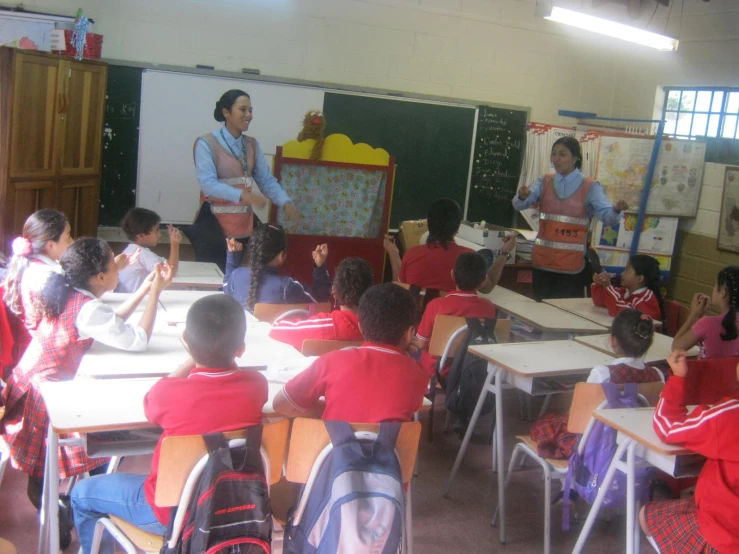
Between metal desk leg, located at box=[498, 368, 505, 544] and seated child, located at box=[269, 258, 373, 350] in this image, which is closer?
seated child, located at box=[269, 258, 373, 350]

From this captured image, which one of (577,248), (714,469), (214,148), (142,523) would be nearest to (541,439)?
(714,469)

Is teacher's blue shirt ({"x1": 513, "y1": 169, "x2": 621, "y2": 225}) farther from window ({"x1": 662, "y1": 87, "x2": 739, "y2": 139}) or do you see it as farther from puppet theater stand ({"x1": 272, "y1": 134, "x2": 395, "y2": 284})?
window ({"x1": 662, "y1": 87, "x2": 739, "y2": 139})

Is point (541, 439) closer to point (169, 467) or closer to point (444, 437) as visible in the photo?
point (444, 437)

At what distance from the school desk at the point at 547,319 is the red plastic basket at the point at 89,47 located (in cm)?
315

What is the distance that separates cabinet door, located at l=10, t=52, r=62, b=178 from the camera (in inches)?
176

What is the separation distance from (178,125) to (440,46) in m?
2.32

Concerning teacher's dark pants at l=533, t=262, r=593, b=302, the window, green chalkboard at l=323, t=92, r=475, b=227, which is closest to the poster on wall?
the window

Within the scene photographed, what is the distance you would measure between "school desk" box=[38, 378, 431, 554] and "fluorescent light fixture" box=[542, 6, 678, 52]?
3.13 metres

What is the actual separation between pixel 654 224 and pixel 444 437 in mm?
3304

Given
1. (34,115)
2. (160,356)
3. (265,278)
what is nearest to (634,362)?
(265,278)

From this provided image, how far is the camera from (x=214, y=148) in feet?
13.1

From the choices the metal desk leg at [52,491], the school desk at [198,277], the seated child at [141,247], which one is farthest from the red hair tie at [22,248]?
the metal desk leg at [52,491]

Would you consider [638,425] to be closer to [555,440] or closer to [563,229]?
[555,440]

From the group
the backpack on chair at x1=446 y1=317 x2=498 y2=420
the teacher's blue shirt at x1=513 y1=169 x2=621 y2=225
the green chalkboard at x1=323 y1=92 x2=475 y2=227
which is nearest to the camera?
the backpack on chair at x1=446 y1=317 x2=498 y2=420
